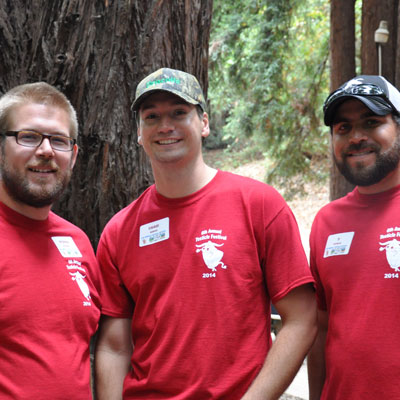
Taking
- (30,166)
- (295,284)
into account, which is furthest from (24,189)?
(295,284)

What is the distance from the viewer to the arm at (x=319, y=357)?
8.90 feet

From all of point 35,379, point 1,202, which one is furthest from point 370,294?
point 1,202

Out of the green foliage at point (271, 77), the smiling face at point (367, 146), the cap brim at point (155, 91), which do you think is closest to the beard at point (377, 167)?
the smiling face at point (367, 146)

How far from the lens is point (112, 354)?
8.87 ft

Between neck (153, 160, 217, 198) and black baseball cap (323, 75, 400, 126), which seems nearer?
black baseball cap (323, 75, 400, 126)

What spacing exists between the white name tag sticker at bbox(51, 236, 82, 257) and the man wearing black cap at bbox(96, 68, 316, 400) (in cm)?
14

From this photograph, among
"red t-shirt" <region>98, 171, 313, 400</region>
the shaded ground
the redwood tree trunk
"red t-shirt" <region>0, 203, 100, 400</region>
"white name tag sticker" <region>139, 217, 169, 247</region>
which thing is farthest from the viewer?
the redwood tree trunk

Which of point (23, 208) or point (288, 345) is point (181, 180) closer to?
point (23, 208)

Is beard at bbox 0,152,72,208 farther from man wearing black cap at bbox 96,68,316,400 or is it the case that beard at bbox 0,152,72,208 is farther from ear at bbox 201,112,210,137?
ear at bbox 201,112,210,137

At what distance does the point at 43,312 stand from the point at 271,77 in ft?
34.3

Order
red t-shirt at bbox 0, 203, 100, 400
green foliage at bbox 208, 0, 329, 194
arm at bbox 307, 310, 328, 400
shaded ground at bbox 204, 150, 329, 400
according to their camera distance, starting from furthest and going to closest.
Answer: green foliage at bbox 208, 0, 329, 194
shaded ground at bbox 204, 150, 329, 400
arm at bbox 307, 310, 328, 400
red t-shirt at bbox 0, 203, 100, 400

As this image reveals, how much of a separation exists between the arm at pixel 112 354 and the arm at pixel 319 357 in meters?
0.92

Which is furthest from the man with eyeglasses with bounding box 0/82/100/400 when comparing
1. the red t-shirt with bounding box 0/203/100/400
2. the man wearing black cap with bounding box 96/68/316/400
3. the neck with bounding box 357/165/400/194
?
the neck with bounding box 357/165/400/194

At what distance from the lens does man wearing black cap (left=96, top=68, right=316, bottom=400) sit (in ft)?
7.86
